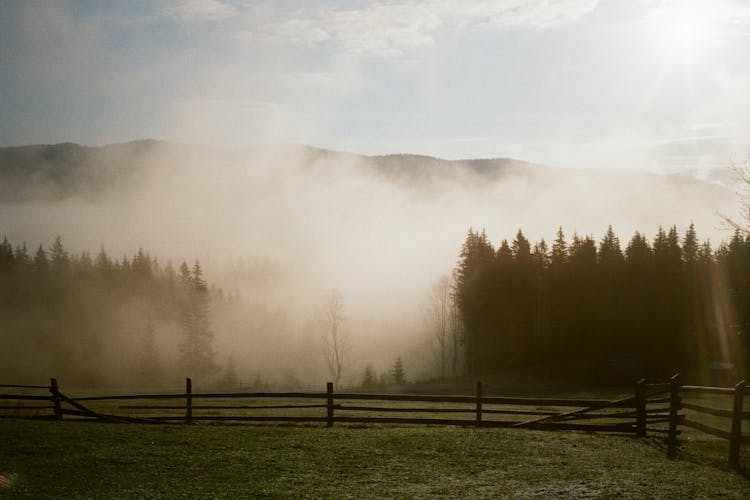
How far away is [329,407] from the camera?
26094 mm

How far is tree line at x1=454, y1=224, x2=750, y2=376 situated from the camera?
7819cm

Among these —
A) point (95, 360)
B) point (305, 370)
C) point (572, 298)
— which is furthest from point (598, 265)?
point (95, 360)

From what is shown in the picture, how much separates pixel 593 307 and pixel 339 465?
68552mm

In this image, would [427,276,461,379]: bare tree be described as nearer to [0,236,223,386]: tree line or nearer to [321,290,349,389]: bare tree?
[321,290,349,389]: bare tree

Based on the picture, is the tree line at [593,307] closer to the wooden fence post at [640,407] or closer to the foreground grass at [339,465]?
the wooden fence post at [640,407]

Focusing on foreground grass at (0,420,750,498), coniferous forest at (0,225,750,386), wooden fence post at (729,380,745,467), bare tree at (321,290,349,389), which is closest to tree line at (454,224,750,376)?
coniferous forest at (0,225,750,386)

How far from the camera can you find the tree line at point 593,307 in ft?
257

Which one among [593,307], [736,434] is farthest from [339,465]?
[593,307]

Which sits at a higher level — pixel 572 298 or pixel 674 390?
pixel 572 298

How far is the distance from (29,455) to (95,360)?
9320cm

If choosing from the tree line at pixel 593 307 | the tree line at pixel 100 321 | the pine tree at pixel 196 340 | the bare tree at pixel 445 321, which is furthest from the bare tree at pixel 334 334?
the tree line at pixel 593 307

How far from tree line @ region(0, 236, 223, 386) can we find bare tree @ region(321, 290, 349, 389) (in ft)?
63.9

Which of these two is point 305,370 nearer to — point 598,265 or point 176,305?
point 176,305

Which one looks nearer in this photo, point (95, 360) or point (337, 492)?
point (337, 492)
